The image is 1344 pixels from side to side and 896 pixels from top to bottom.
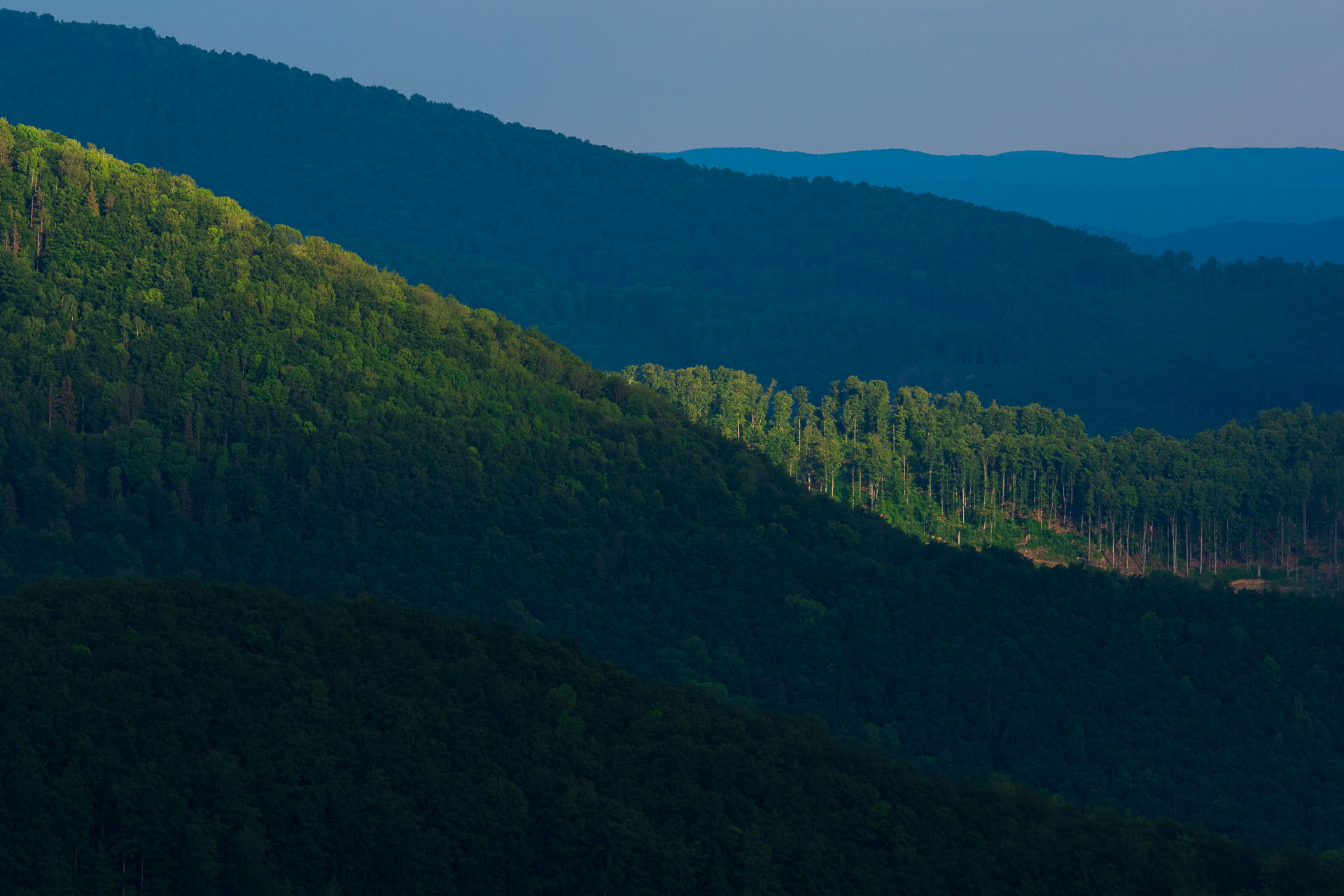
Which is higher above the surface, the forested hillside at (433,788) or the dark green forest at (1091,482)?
the dark green forest at (1091,482)

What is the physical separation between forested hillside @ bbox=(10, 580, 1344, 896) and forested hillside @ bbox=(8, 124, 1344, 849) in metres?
22.5

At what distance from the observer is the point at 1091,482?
500 ft

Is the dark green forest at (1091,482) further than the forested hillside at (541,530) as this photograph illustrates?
Yes

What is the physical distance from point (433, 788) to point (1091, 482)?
10426cm

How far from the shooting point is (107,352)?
10781 centimetres

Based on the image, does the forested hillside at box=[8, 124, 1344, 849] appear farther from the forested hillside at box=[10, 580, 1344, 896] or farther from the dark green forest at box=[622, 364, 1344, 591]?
the dark green forest at box=[622, 364, 1344, 591]

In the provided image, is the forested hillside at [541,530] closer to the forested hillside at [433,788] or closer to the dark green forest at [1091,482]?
the forested hillside at [433,788]

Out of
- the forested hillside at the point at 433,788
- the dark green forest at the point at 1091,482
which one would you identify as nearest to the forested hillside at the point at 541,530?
the forested hillside at the point at 433,788

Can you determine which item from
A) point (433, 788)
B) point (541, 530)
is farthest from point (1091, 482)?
point (433, 788)

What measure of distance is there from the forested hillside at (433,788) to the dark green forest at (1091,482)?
80.5 meters

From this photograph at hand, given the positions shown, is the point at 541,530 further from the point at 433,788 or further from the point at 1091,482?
the point at 1091,482

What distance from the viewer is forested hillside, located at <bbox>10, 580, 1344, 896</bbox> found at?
179 ft

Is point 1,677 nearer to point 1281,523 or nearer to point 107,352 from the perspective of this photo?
point 107,352

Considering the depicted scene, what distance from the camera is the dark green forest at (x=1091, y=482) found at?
149m
